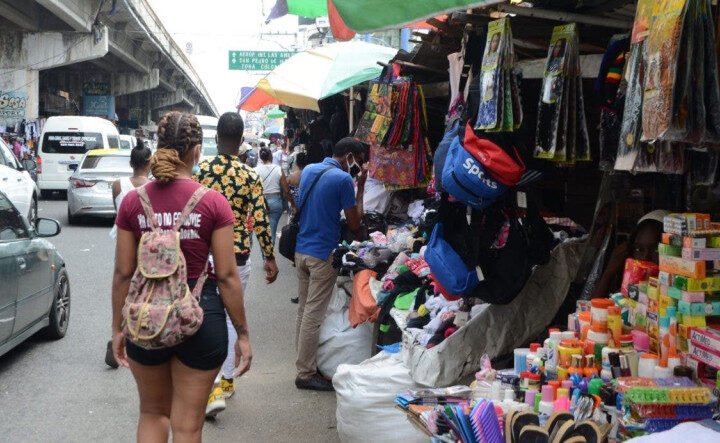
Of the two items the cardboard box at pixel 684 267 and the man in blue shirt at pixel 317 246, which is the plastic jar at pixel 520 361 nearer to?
the cardboard box at pixel 684 267

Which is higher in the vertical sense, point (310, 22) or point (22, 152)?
point (310, 22)

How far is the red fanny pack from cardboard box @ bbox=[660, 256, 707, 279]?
1170 mm

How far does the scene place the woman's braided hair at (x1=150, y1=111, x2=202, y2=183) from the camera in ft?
12.4

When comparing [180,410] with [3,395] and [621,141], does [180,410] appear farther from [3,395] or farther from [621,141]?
[3,395]

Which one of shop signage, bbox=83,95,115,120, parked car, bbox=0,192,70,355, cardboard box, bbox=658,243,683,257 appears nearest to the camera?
cardboard box, bbox=658,243,683,257

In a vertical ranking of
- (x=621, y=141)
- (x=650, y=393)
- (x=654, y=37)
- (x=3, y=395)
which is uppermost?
(x=654, y=37)

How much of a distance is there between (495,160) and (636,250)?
2.77 feet

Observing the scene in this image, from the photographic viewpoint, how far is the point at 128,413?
6.13m

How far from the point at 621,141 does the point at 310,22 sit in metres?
29.6

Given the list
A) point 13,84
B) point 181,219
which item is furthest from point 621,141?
point 13,84

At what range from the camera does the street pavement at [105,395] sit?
5754mm

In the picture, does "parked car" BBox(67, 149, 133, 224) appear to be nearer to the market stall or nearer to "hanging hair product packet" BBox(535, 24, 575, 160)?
the market stall

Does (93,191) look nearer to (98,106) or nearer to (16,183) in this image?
(16,183)

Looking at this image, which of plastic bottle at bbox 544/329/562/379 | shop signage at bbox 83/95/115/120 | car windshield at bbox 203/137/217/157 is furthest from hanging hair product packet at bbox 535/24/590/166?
shop signage at bbox 83/95/115/120
